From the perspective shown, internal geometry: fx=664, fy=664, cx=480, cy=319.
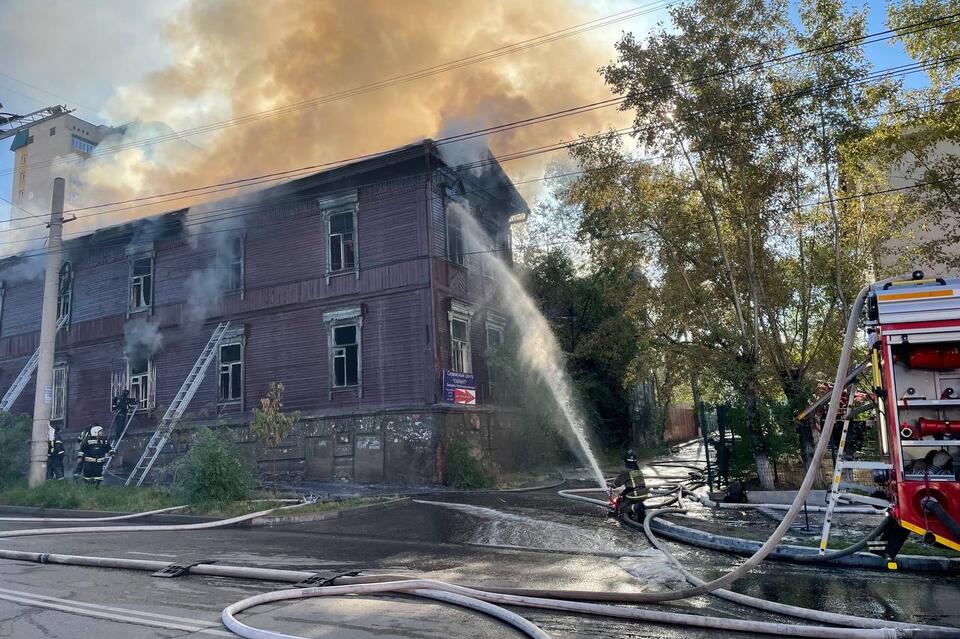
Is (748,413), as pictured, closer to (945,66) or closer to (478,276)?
(945,66)

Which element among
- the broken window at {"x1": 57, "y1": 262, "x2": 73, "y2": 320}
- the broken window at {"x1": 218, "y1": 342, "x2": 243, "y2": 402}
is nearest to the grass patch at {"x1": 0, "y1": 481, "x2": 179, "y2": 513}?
the broken window at {"x1": 218, "y1": 342, "x2": 243, "y2": 402}

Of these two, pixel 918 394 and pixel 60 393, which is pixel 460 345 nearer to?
pixel 918 394

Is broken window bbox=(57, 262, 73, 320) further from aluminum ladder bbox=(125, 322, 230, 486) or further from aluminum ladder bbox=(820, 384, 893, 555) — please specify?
aluminum ladder bbox=(820, 384, 893, 555)

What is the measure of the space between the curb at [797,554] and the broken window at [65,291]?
2740 cm

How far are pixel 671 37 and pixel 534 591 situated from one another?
47.2 ft

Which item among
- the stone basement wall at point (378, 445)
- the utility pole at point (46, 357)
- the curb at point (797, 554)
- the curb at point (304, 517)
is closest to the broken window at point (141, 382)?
the stone basement wall at point (378, 445)

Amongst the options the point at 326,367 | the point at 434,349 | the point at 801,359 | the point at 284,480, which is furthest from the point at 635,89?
→ the point at 284,480

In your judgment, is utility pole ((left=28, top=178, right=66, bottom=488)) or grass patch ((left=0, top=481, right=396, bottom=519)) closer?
grass patch ((left=0, top=481, right=396, bottom=519))

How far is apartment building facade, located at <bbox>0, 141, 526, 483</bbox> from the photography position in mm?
20516

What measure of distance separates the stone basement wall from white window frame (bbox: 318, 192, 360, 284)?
4846mm

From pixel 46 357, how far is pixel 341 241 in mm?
9418

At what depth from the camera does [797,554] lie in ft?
28.0

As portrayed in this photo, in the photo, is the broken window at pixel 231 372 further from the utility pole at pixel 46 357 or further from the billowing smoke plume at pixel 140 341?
the utility pole at pixel 46 357

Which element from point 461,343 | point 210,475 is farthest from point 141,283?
point 210,475
